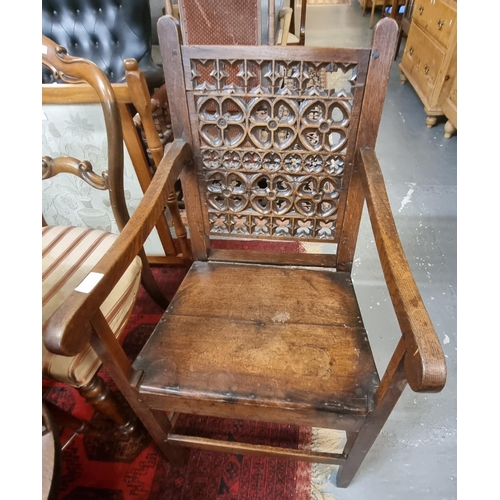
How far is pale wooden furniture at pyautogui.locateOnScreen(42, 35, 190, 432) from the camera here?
82 cm

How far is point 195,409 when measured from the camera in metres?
0.77

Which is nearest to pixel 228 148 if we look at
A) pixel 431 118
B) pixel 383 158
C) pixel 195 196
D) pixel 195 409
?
pixel 195 196

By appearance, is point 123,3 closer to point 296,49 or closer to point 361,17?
point 296,49

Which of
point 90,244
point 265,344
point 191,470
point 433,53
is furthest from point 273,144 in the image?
point 433,53

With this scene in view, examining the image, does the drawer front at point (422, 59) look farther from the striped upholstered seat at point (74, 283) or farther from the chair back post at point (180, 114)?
the striped upholstered seat at point (74, 283)

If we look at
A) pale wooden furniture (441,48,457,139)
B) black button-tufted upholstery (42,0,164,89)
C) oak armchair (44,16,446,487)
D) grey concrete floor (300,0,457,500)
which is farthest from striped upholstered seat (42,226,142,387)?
pale wooden furniture (441,48,457,139)

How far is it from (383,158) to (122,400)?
2.03 meters

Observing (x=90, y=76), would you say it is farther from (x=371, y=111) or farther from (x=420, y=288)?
(x=420, y=288)

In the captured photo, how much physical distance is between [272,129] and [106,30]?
1960mm

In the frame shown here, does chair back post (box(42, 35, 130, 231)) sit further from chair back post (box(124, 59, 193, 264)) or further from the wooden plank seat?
the wooden plank seat

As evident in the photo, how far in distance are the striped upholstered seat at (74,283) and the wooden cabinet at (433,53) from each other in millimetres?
2443

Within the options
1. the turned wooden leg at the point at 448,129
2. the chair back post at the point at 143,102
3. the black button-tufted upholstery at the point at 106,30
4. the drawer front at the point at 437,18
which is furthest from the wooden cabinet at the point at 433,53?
the chair back post at the point at 143,102

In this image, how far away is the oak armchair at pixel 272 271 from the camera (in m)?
0.70
